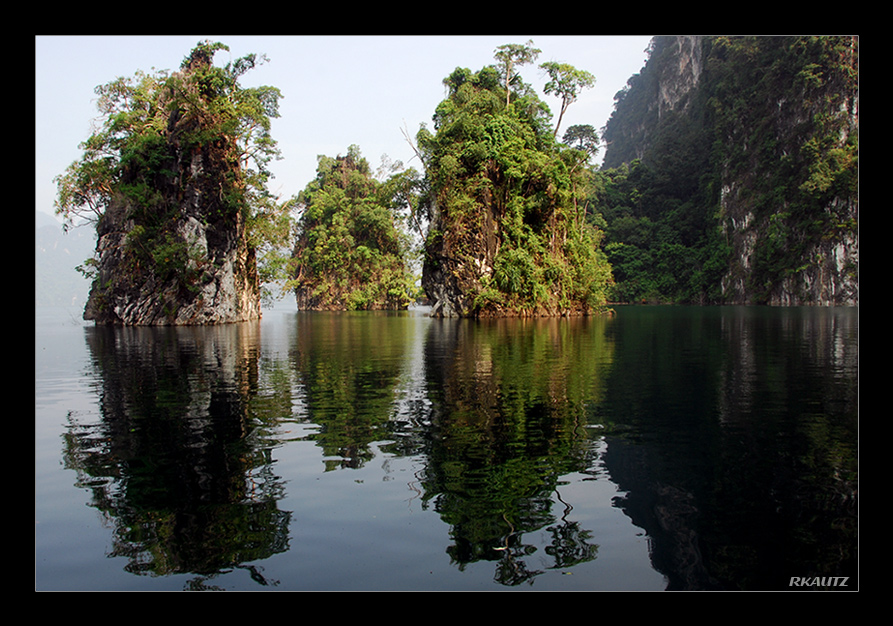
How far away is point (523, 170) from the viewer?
45375 mm

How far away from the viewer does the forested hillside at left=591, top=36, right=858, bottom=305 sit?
72.2 metres

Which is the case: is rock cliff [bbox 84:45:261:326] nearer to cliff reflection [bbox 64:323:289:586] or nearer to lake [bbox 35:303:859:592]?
lake [bbox 35:303:859:592]

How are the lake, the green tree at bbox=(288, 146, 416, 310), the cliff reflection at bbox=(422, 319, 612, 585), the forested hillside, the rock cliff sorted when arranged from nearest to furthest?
the lake → the cliff reflection at bbox=(422, 319, 612, 585) → the rock cliff → the forested hillside → the green tree at bbox=(288, 146, 416, 310)

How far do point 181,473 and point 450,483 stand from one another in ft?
11.6

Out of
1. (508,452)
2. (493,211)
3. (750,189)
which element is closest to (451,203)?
(493,211)

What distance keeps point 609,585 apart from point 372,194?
86.7 metres

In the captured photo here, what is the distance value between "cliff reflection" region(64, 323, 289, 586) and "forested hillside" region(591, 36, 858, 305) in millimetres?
67461

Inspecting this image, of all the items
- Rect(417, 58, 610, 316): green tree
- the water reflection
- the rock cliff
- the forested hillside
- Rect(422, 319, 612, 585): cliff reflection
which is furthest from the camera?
the forested hillside

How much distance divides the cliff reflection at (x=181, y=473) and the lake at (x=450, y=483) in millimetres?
35

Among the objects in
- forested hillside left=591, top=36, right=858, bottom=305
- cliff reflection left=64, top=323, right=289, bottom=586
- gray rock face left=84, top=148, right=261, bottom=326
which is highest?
forested hillside left=591, top=36, right=858, bottom=305

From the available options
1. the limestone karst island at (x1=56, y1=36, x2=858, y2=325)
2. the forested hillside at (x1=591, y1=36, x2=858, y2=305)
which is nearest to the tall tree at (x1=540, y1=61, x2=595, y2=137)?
the limestone karst island at (x1=56, y1=36, x2=858, y2=325)

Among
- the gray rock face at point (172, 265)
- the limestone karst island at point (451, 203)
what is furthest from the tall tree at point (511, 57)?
the gray rock face at point (172, 265)

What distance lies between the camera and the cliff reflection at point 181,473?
5.77 m
